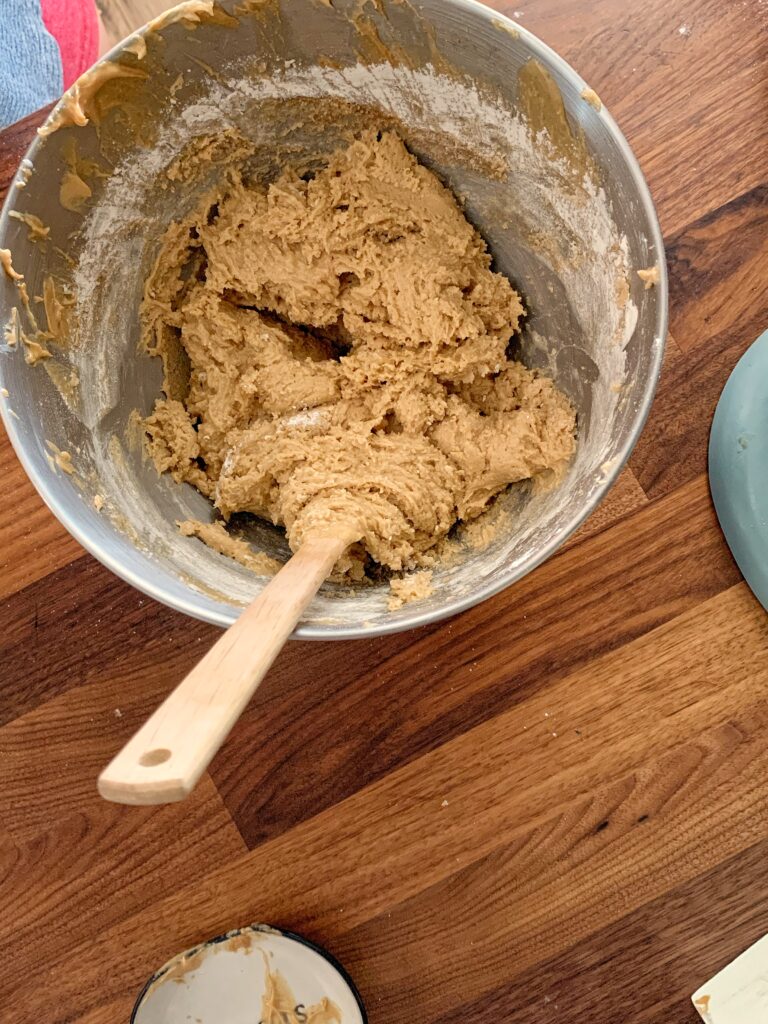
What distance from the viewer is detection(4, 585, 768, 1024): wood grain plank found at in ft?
3.34

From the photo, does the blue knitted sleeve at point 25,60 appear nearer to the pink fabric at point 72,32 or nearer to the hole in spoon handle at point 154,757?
the pink fabric at point 72,32

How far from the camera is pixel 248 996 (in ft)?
3.50

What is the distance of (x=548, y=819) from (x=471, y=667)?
0.73ft

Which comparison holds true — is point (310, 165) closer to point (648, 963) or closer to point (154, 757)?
point (154, 757)

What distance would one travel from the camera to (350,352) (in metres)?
1.00

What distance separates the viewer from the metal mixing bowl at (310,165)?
0.74 metres

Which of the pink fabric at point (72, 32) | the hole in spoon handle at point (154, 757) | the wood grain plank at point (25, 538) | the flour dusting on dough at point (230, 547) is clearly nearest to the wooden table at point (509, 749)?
the wood grain plank at point (25, 538)

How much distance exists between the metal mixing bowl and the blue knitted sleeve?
577 mm

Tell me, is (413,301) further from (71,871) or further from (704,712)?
(71,871)

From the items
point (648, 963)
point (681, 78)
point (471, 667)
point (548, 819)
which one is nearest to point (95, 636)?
point (471, 667)

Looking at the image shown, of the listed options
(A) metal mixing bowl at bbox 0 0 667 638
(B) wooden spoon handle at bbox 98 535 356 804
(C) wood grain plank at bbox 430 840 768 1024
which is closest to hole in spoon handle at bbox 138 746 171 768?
(B) wooden spoon handle at bbox 98 535 356 804

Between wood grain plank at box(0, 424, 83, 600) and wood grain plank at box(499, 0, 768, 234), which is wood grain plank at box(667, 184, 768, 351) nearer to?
wood grain plank at box(499, 0, 768, 234)

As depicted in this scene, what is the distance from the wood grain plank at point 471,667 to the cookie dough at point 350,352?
177 mm

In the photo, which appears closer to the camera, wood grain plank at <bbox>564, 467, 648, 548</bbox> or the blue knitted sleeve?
wood grain plank at <bbox>564, 467, 648, 548</bbox>
